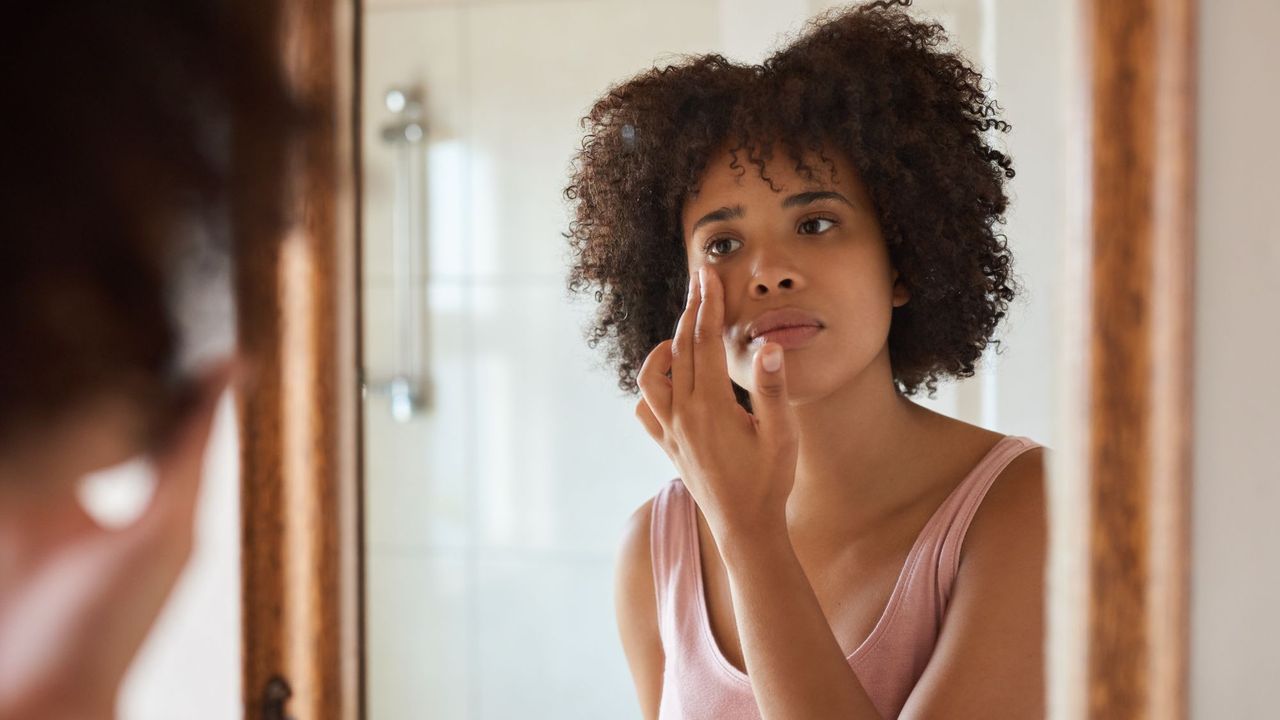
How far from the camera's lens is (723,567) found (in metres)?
0.62

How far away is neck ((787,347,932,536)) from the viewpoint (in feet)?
1.88

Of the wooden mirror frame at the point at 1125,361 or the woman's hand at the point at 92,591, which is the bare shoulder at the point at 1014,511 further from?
the woman's hand at the point at 92,591

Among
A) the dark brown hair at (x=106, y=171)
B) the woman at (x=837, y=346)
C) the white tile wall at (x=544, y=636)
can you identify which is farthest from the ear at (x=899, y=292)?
the dark brown hair at (x=106, y=171)

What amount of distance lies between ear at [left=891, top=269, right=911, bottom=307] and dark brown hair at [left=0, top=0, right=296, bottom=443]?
14.1 inches

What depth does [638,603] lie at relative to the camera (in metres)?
0.64

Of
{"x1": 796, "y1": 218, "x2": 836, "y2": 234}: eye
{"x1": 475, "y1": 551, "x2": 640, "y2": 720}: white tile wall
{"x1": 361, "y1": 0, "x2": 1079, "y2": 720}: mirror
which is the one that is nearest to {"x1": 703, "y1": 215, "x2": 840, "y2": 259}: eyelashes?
{"x1": 796, "y1": 218, "x2": 836, "y2": 234}: eye

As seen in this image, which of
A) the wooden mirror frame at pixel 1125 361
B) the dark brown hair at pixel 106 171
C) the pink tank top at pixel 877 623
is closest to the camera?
the dark brown hair at pixel 106 171

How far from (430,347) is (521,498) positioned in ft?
0.39

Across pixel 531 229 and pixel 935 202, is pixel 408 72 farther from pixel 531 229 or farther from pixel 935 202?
pixel 935 202

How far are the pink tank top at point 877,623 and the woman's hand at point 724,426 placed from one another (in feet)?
0.28

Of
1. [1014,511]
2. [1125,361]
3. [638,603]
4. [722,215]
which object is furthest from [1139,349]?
[638,603]

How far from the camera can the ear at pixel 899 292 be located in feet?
1.84

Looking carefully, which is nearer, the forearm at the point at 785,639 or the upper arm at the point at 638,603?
the forearm at the point at 785,639

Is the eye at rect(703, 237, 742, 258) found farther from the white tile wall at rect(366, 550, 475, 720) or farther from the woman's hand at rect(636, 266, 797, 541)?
the white tile wall at rect(366, 550, 475, 720)
